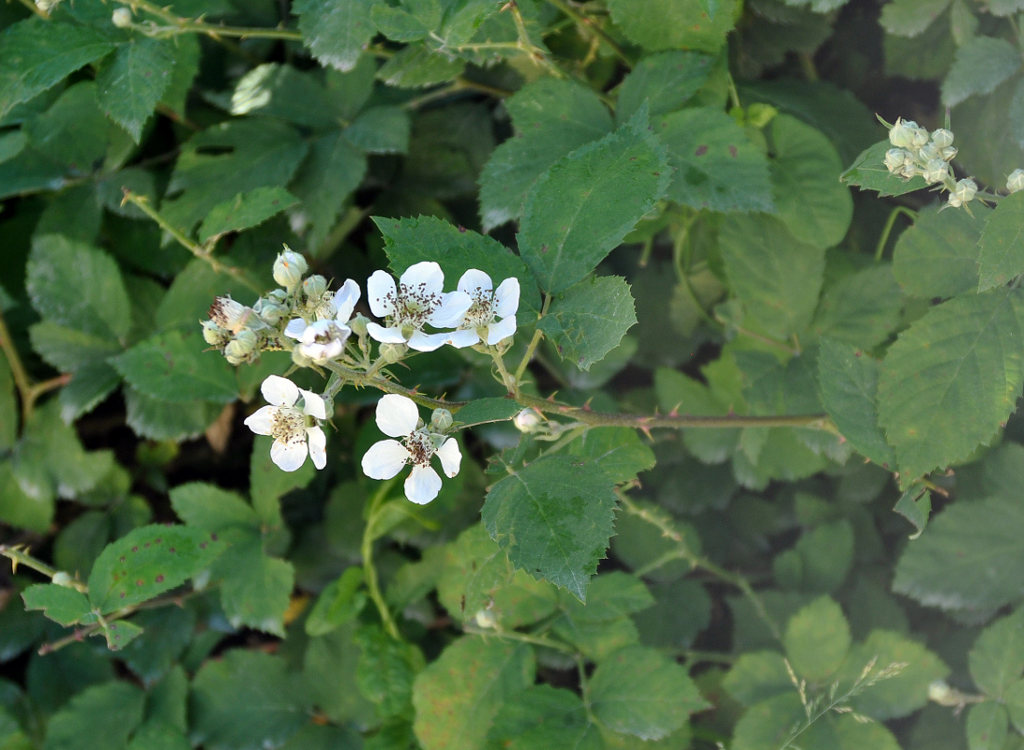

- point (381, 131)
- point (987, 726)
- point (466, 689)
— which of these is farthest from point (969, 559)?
point (381, 131)

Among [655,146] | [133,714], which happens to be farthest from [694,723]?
[655,146]

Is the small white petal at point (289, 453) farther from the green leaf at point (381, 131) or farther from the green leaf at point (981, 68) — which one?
the green leaf at point (981, 68)

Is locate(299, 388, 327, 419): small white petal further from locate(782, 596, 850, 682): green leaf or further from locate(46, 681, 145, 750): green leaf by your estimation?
locate(46, 681, 145, 750): green leaf

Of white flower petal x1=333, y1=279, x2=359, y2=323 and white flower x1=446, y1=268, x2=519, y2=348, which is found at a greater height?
white flower petal x1=333, y1=279, x2=359, y2=323

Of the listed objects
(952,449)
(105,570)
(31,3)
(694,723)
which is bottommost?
(694,723)

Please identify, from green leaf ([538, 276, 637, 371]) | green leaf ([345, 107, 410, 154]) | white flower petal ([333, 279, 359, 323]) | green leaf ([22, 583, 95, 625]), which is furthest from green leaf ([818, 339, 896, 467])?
green leaf ([22, 583, 95, 625])

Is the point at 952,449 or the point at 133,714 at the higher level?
the point at 952,449

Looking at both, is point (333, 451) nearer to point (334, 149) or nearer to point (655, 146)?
point (334, 149)
